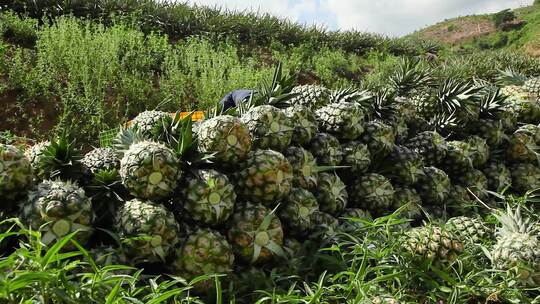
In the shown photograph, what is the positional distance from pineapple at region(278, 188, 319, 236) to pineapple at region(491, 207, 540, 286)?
0.86 meters

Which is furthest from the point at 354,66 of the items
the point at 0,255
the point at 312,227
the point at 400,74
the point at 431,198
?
the point at 0,255

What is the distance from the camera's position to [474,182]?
3400 mm

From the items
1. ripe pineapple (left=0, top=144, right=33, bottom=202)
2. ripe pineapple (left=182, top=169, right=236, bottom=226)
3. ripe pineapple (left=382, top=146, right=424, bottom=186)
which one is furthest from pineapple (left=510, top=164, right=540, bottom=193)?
ripe pineapple (left=0, top=144, right=33, bottom=202)

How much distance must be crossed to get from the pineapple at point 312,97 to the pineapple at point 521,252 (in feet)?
4.04

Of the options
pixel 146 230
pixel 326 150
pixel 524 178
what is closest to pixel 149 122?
pixel 146 230

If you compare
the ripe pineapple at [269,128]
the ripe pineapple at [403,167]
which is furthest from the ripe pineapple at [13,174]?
the ripe pineapple at [403,167]

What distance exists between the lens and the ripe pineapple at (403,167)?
3018 mm

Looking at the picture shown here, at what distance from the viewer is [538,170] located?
3.71 m

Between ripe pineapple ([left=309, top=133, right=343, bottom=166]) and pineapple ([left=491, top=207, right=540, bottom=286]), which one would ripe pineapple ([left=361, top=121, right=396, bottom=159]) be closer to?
ripe pineapple ([left=309, top=133, right=343, bottom=166])

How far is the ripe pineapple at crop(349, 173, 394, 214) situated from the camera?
2801mm

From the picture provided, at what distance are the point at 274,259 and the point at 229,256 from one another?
25 cm

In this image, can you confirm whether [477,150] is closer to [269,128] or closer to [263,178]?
[269,128]

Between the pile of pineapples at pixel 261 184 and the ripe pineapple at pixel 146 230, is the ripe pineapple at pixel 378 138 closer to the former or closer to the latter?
the pile of pineapples at pixel 261 184

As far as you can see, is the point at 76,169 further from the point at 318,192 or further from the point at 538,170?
the point at 538,170
